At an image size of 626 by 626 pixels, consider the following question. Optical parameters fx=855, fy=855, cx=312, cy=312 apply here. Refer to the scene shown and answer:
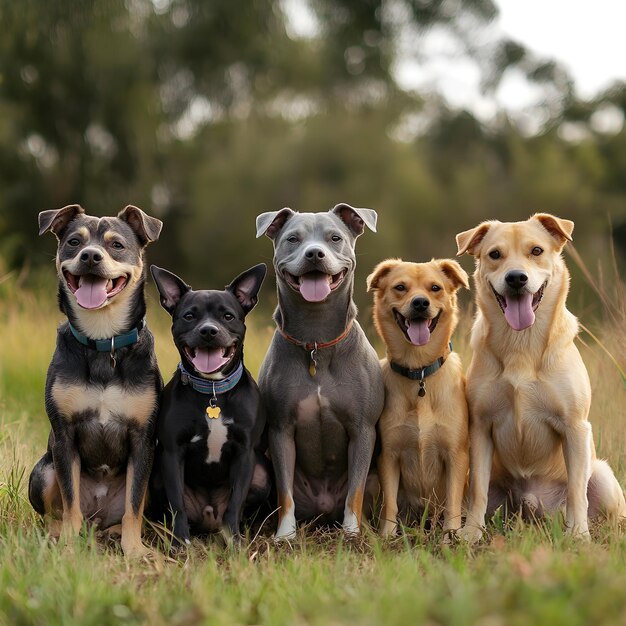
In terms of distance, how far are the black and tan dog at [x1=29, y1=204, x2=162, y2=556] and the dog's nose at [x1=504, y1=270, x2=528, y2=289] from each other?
2.09 metres

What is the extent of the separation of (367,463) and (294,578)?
1.41 meters

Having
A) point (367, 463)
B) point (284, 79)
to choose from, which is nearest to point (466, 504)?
point (367, 463)

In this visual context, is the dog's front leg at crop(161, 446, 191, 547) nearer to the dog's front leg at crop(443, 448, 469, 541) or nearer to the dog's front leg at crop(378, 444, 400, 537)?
the dog's front leg at crop(378, 444, 400, 537)

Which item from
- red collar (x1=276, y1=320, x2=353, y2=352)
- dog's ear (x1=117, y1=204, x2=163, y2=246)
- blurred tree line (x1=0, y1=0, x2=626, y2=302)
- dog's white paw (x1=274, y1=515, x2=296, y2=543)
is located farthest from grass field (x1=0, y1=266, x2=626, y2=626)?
blurred tree line (x1=0, y1=0, x2=626, y2=302)

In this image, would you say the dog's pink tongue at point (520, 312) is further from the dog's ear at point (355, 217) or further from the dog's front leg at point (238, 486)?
the dog's front leg at point (238, 486)

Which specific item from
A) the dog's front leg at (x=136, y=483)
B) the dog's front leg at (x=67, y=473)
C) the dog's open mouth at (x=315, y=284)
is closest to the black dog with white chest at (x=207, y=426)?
the dog's front leg at (x=136, y=483)

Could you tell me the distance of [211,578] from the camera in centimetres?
369

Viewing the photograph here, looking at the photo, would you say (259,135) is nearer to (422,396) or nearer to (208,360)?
(422,396)

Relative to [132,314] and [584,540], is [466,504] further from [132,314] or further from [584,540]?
[132,314]

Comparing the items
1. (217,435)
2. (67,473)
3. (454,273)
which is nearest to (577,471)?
(454,273)

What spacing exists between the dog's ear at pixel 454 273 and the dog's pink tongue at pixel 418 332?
419mm

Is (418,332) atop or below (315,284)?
below

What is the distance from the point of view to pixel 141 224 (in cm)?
515

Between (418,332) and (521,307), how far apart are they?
642mm
